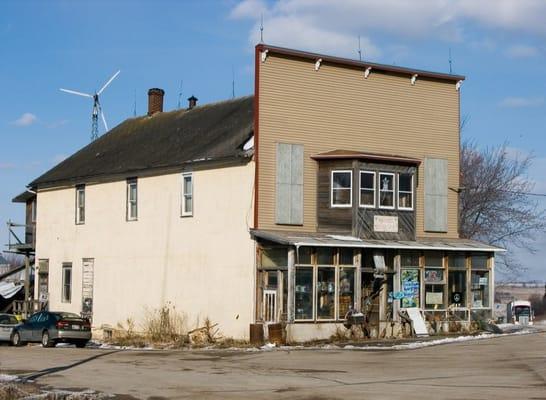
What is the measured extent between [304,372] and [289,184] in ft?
42.5

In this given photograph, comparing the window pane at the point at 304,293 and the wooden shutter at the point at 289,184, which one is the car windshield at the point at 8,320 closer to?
the wooden shutter at the point at 289,184

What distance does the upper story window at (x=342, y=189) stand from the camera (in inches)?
1405

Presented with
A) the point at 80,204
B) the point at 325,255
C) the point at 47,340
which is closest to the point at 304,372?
the point at 325,255

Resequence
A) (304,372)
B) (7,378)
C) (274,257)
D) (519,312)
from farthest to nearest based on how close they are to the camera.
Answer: (519,312) < (274,257) < (304,372) < (7,378)

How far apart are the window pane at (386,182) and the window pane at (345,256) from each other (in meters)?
2.99

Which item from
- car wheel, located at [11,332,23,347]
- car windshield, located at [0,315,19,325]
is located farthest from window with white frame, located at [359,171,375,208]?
car windshield, located at [0,315,19,325]

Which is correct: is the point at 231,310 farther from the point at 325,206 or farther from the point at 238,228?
the point at 325,206

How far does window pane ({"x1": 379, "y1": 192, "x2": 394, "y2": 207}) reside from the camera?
3644 centimetres

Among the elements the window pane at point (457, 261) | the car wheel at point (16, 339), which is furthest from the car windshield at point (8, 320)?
the window pane at point (457, 261)

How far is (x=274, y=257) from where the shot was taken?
34469mm

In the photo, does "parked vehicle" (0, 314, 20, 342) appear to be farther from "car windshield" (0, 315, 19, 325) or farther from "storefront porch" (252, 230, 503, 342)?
"storefront porch" (252, 230, 503, 342)

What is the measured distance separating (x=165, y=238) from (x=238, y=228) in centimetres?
513

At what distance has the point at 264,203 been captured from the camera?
34.6 m

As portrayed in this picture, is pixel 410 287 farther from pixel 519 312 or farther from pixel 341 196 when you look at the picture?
pixel 519 312
